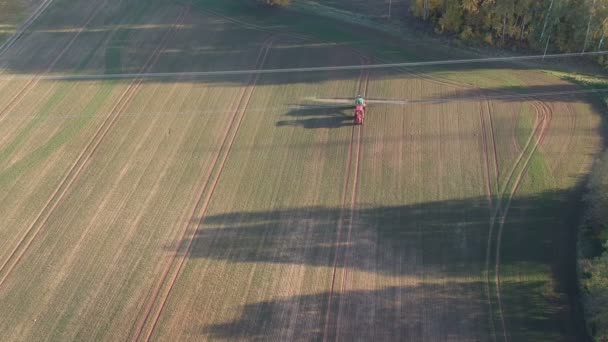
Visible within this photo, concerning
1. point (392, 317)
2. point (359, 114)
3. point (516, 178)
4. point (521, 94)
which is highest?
point (521, 94)

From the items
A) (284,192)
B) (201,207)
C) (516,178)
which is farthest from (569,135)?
(201,207)

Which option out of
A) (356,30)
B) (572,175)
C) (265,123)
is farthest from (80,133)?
(572,175)

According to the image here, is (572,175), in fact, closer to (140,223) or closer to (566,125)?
(566,125)

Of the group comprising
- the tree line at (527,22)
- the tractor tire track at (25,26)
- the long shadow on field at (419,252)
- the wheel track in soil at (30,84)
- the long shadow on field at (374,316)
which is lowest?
the long shadow on field at (374,316)

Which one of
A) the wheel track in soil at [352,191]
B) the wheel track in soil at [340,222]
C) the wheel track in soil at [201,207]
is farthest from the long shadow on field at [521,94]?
the wheel track in soil at [201,207]

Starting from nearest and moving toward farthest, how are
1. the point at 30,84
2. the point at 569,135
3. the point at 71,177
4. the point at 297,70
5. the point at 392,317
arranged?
the point at 392,317 < the point at 71,177 < the point at 569,135 < the point at 297,70 < the point at 30,84

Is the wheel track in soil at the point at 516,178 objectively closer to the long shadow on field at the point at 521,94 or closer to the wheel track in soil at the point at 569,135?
the long shadow on field at the point at 521,94

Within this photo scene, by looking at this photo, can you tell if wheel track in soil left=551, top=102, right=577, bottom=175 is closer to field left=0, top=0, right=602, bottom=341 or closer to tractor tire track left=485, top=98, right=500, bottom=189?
field left=0, top=0, right=602, bottom=341

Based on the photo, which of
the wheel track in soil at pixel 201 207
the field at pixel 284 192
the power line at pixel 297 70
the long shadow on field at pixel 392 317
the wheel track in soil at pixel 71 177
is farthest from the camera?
the power line at pixel 297 70

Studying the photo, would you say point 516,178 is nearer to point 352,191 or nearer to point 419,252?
point 419,252
